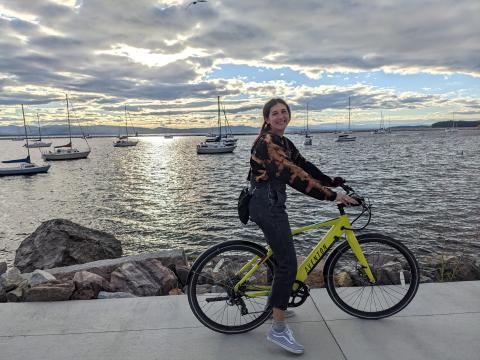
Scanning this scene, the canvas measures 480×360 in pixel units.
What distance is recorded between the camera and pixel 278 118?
11.8 ft

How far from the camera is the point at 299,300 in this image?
4004 millimetres

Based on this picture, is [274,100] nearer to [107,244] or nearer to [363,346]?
[363,346]

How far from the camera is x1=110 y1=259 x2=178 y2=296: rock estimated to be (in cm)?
582

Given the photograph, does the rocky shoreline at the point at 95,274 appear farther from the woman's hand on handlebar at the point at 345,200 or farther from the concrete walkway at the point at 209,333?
the woman's hand on handlebar at the point at 345,200

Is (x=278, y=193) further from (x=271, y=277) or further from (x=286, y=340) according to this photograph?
(x=286, y=340)

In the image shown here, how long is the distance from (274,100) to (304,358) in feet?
7.90

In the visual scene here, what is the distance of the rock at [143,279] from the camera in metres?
5.82

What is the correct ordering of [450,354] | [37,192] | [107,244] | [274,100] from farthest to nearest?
[37,192]
[107,244]
[274,100]
[450,354]

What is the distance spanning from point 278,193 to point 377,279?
1.79 meters

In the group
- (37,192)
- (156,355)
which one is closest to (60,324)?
(156,355)

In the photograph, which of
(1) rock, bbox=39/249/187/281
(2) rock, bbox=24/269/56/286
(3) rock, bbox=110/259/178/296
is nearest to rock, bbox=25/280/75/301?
(2) rock, bbox=24/269/56/286

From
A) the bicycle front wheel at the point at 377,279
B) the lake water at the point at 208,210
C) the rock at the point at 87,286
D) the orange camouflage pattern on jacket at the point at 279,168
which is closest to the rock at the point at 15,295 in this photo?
the rock at the point at 87,286

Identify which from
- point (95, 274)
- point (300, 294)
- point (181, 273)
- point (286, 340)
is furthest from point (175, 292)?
point (286, 340)

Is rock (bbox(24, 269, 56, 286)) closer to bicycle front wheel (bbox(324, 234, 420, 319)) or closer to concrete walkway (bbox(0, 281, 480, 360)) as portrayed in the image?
concrete walkway (bbox(0, 281, 480, 360))
